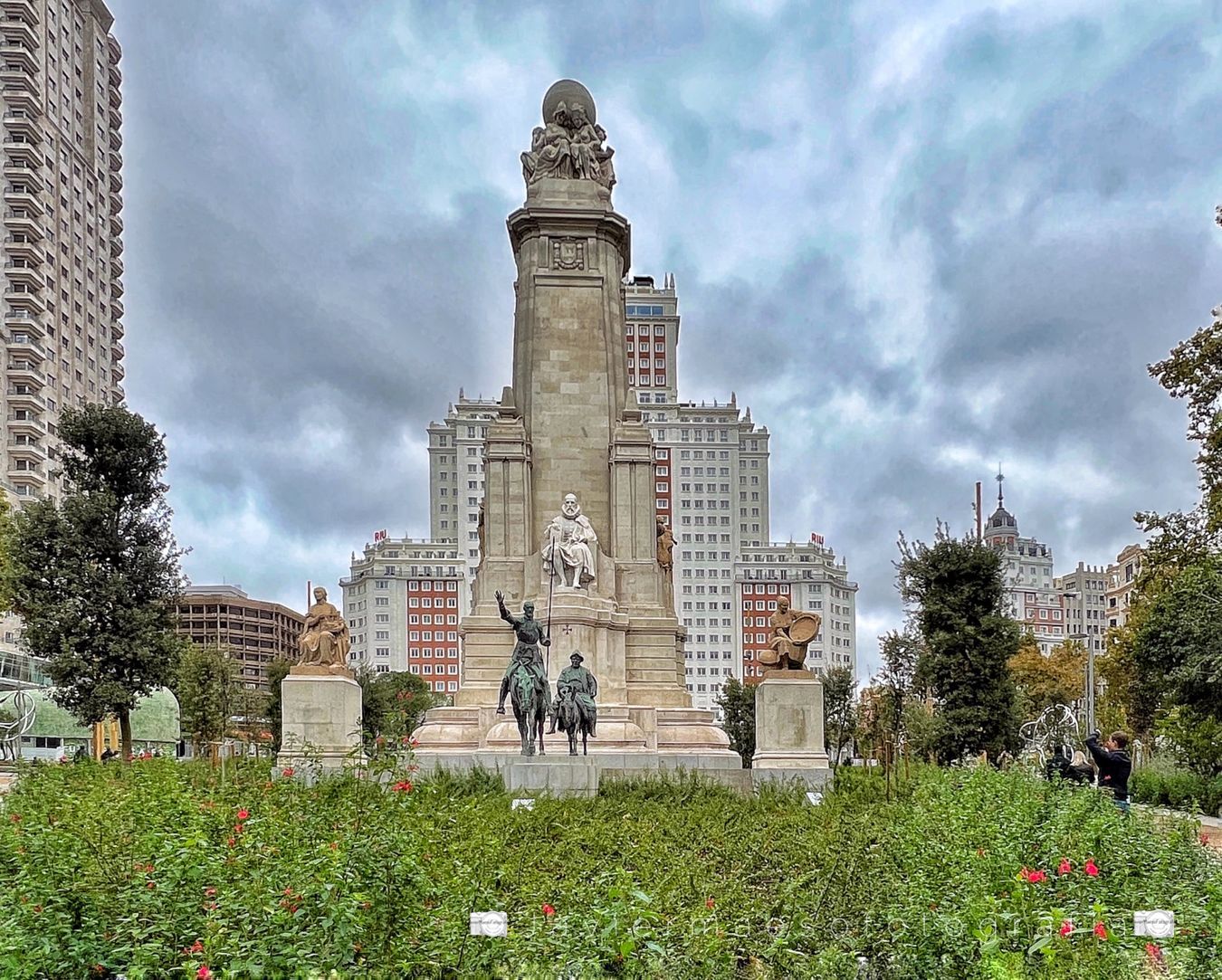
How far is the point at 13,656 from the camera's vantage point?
56.9m

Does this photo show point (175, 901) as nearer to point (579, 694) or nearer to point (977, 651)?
point (579, 694)

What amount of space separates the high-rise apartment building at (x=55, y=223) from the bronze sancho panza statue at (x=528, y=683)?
5491 centimetres

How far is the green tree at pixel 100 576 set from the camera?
28.1 m

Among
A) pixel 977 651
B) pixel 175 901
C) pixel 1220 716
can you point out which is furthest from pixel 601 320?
pixel 175 901

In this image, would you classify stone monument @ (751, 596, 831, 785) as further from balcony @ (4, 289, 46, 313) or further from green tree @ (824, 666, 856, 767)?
balcony @ (4, 289, 46, 313)

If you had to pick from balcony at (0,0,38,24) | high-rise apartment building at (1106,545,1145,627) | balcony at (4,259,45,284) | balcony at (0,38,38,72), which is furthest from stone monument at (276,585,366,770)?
high-rise apartment building at (1106,545,1145,627)

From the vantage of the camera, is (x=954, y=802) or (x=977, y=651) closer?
(x=954, y=802)

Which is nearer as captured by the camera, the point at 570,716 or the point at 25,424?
the point at 570,716

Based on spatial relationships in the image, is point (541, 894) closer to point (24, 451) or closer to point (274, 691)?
point (274, 691)

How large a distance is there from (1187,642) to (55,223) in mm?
71960

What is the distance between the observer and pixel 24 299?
235 feet

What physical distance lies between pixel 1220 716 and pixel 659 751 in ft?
38.1

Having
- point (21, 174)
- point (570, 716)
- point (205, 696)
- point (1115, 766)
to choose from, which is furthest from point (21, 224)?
point (1115, 766)

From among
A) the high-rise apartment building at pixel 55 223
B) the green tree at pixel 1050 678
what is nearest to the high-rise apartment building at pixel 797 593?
the green tree at pixel 1050 678
